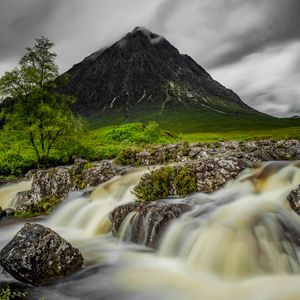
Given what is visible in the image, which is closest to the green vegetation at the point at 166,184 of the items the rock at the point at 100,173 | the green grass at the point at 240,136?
the rock at the point at 100,173

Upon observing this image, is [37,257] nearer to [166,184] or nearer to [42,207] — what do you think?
[166,184]

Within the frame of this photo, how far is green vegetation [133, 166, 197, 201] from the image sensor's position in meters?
20.3

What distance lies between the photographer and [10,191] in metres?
31.0

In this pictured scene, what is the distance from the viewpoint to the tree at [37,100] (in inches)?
1452

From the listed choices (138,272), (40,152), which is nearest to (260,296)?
(138,272)

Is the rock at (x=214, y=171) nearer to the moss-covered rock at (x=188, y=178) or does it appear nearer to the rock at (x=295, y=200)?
the moss-covered rock at (x=188, y=178)

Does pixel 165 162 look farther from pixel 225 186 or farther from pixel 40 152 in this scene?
pixel 40 152

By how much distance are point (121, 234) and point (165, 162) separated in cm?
1148

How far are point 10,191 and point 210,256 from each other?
22650 mm

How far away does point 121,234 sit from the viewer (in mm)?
16578

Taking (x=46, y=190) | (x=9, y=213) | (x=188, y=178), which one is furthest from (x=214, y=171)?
(x=9, y=213)

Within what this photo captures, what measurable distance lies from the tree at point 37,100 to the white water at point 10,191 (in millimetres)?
6138

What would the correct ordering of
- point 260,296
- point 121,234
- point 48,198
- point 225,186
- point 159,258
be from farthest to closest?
1. point 48,198
2. point 225,186
3. point 121,234
4. point 159,258
5. point 260,296

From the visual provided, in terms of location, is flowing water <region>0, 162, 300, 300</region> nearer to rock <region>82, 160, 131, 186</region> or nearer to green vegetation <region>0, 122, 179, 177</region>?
rock <region>82, 160, 131, 186</region>
